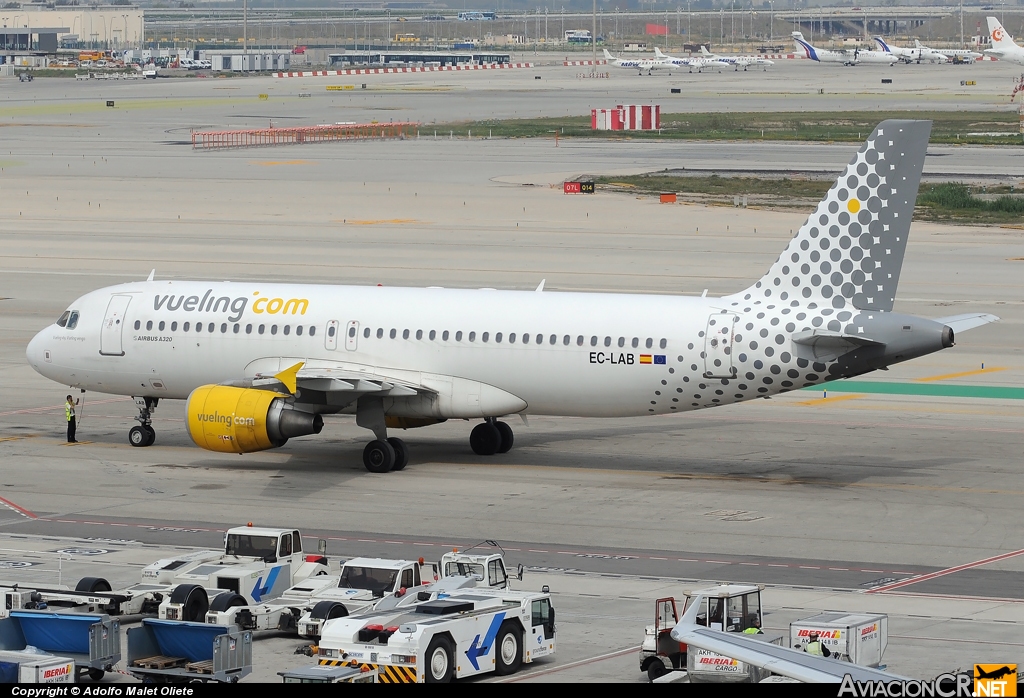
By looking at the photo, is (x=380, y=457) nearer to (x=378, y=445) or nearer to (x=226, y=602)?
(x=378, y=445)

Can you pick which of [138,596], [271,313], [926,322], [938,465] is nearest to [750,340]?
[926,322]

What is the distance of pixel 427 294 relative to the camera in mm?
45625

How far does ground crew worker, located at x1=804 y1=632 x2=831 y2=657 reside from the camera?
23656mm

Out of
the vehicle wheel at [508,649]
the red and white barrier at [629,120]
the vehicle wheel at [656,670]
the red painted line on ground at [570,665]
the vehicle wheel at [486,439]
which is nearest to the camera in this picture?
the vehicle wheel at [656,670]

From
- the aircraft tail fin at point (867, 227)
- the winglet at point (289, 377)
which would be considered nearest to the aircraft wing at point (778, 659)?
the aircraft tail fin at point (867, 227)

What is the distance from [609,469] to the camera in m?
44.1

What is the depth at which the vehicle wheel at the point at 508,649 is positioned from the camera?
1003 inches

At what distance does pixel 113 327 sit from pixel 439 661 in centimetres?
2605

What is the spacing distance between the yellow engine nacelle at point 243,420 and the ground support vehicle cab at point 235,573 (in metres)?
9.95

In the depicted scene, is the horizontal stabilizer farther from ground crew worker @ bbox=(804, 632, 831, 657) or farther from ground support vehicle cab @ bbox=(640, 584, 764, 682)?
ground crew worker @ bbox=(804, 632, 831, 657)

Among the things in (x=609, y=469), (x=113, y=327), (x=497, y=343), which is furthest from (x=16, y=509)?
(x=609, y=469)

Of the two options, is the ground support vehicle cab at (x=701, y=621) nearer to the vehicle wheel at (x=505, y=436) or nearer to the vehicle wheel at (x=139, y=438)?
the vehicle wheel at (x=505, y=436)

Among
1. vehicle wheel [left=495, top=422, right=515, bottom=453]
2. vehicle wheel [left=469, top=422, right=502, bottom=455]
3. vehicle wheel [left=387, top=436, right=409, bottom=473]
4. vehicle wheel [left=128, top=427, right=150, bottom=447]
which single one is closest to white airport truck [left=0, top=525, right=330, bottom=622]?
vehicle wheel [left=387, top=436, right=409, bottom=473]

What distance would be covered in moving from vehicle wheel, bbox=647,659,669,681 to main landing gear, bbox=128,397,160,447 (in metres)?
26.1
